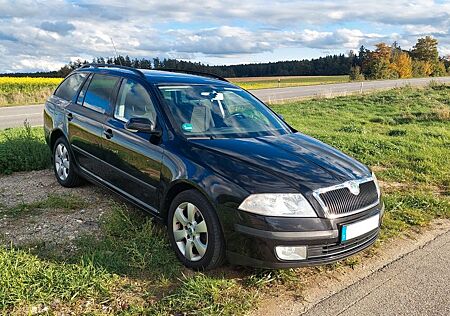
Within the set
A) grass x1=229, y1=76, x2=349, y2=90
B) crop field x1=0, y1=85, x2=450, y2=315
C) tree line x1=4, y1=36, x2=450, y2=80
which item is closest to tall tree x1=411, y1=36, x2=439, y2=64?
tree line x1=4, y1=36, x2=450, y2=80

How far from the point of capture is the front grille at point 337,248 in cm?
334

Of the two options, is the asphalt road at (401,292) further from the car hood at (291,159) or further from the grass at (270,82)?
the grass at (270,82)

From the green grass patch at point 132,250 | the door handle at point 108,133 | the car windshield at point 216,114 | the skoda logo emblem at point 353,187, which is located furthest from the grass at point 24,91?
the skoda logo emblem at point 353,187

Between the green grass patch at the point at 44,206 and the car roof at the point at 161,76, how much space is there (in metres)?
1.62

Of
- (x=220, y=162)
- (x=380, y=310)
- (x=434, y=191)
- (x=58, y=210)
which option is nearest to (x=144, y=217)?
(x=58, y=210)

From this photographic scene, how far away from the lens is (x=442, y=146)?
30.8 ft

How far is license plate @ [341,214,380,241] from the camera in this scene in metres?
3.42

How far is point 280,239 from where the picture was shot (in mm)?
3244

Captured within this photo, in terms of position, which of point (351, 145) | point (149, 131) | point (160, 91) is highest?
point (160, 91)

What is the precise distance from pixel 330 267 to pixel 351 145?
5.36m

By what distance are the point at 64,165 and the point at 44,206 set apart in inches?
36.7

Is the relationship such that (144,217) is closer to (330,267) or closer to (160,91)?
(160,91)

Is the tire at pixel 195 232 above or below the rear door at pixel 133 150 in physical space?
below

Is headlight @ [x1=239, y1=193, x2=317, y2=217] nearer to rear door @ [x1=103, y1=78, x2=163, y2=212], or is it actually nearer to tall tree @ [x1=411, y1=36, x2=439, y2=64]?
rear door @ [x1=103, y1=78, x2=163, y2=212]
